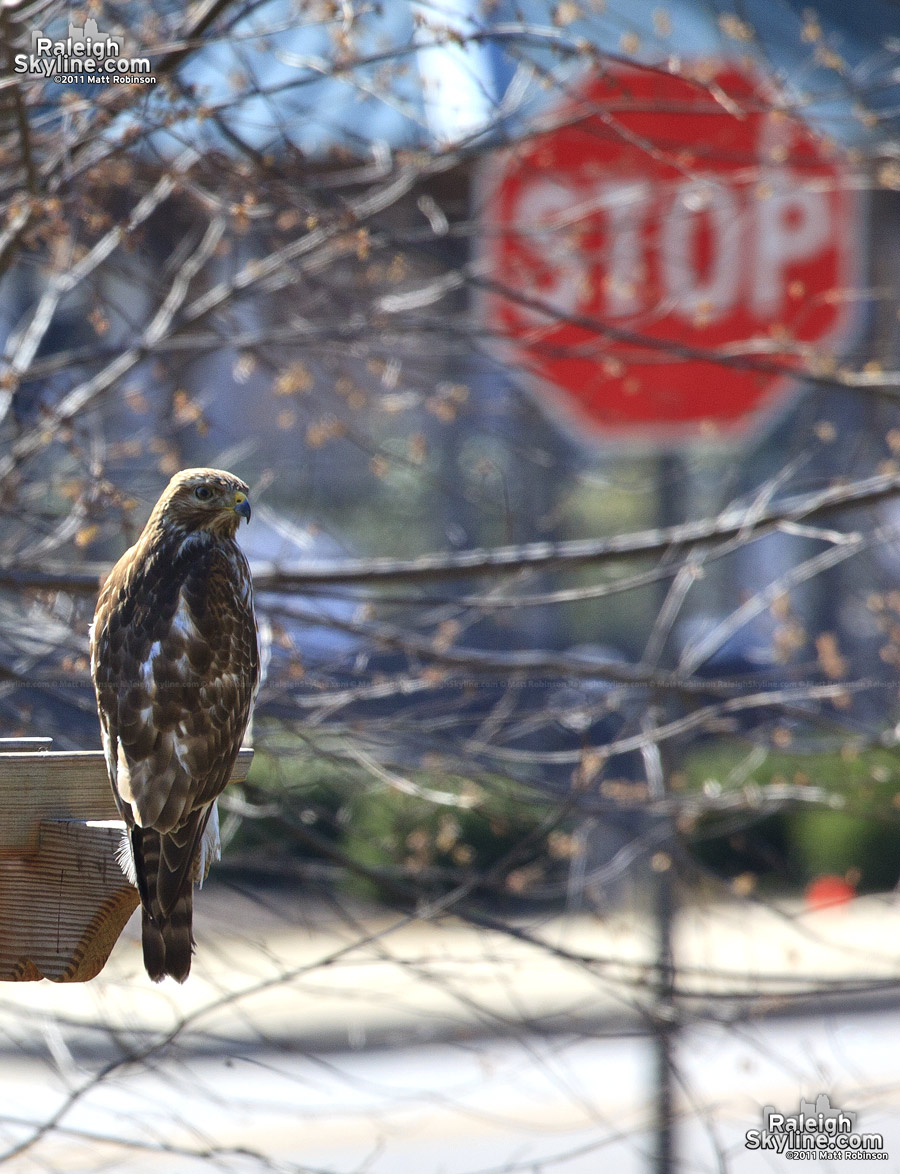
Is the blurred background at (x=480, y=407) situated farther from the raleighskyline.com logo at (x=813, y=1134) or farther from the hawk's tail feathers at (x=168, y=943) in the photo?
the hawk's tail feathers at (x=168, y=943)

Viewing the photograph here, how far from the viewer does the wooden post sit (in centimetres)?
230

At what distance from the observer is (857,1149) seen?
154 inches

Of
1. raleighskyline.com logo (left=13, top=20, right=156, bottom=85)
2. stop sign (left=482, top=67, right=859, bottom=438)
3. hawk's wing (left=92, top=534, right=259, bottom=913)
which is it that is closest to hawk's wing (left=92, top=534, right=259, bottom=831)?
hawk's wing (left=92, top=534, right=259, bottom=913)

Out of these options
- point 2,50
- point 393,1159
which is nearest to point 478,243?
point 2,50

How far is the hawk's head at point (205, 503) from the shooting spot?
116 inches

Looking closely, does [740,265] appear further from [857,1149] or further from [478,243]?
[857,1149]

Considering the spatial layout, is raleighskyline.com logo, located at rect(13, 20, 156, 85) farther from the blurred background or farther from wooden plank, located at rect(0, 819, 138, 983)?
wooden plank, located at rect(0, 819, 138, 983)

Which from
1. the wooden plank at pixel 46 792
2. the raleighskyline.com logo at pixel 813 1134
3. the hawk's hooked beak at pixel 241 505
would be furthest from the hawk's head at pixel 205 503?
the raleighskyline.com logo at pixel 813 1134

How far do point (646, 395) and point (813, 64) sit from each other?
118 cm

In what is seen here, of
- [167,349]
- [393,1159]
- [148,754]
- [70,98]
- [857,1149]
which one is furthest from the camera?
[393,1159]

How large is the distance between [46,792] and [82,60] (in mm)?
2092

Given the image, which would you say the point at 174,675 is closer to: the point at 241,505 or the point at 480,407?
the point at 241,505

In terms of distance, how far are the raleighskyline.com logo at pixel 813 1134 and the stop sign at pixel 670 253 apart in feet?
7.00

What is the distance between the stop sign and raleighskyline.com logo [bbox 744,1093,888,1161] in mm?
2134
